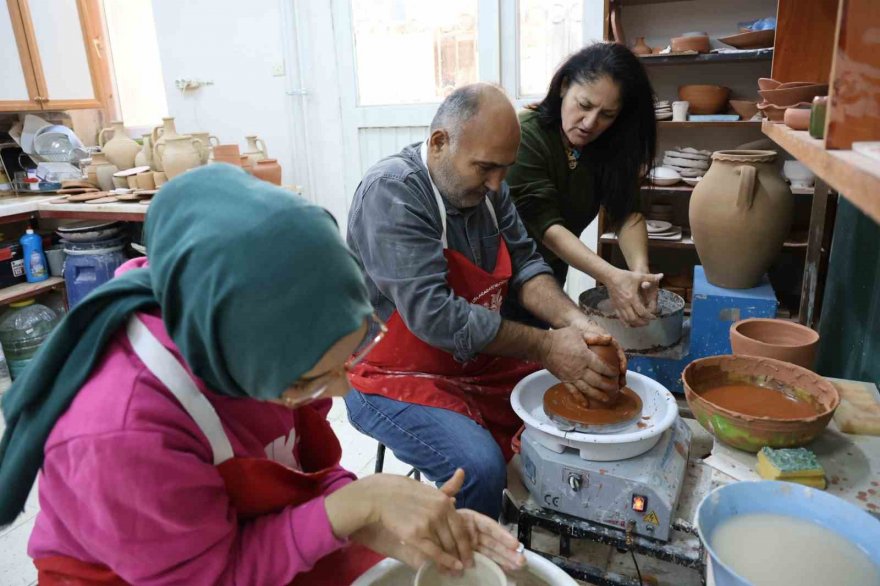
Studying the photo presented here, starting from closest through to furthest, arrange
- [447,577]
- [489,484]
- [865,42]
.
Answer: [865,42], [447,577], [489,484]

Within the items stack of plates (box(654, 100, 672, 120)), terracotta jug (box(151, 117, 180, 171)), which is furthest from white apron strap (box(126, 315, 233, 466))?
terracotta jug (box(151, 117, 180, 171))

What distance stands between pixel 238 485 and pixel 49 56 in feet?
15.4

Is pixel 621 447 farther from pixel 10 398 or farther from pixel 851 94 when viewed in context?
pixel 10 398

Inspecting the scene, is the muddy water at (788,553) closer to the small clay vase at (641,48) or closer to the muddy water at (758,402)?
the muddy water at (758,402)

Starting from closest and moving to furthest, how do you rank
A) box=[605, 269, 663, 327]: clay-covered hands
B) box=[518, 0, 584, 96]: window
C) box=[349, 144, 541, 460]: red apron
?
1. box=[349, 144, 541, 460]: red apron
2. box=[605, 269, 663, 327]: clay-covered hands
3. box=[518, 0, 584, 96]: window

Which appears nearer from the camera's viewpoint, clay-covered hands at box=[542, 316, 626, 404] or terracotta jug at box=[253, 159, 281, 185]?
clay-covered hands at box=[542, 316, 626, 404]

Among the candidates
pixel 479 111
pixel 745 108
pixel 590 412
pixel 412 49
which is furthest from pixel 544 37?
pixel 590 412

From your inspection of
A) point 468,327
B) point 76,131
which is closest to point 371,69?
point 76,131

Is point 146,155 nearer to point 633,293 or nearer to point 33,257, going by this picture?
point 33,257

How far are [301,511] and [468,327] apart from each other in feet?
2.30

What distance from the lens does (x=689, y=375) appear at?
1.48 metres

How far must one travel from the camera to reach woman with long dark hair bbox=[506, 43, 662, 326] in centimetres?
212

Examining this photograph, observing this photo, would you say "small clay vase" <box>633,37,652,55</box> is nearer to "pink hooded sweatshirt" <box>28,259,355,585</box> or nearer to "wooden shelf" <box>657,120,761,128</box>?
"wooden shelf" <box>657,120,761,128</box>

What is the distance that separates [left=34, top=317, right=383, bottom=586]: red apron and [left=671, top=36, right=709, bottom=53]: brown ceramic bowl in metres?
3.21
